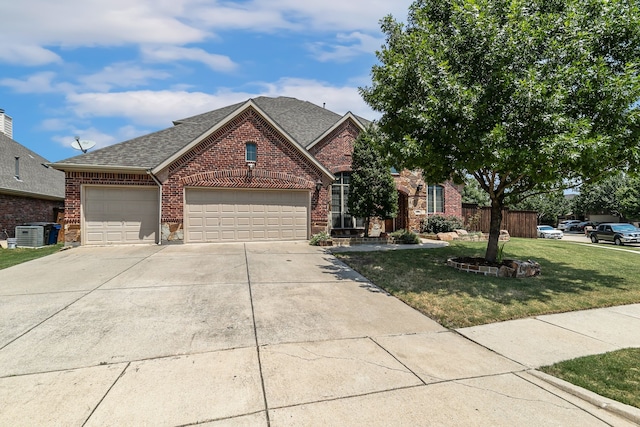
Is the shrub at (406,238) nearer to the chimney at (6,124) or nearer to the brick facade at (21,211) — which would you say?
the brick facade at (21,211)

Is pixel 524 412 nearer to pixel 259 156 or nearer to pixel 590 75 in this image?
pixel 590 75

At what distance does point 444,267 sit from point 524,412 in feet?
21.1

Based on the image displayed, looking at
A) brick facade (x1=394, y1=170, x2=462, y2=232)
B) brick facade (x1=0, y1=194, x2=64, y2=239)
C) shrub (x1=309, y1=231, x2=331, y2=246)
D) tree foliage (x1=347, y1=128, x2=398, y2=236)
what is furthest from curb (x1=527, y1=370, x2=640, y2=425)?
brick facade (x1=0, y1=194, x2=64, y2=239)

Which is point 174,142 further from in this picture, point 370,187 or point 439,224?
point 439,224

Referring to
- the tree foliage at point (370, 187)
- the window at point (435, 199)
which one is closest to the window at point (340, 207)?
the tree foliage at point (370, 187)

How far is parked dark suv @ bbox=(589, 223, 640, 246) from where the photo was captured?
73.3 ft

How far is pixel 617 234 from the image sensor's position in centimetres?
2288

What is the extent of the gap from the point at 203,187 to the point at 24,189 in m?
12.3

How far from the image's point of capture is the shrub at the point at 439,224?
17.1 meters

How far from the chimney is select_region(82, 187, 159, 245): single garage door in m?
16.9

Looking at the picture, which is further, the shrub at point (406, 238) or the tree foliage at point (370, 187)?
the shrub at point (406, 238)

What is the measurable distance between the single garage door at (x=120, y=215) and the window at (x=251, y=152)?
3.92 metres

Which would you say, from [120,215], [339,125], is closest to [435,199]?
[339,125]

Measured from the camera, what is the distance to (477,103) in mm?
7070
